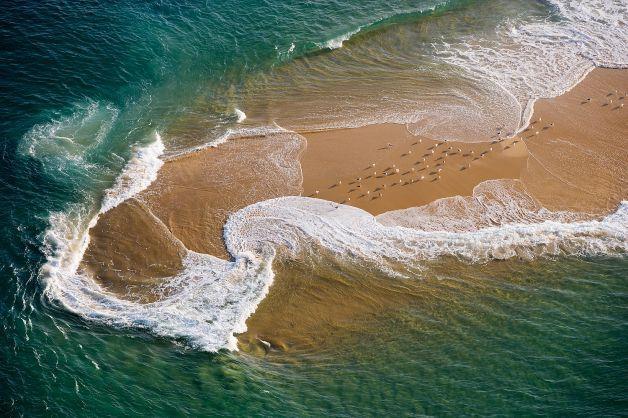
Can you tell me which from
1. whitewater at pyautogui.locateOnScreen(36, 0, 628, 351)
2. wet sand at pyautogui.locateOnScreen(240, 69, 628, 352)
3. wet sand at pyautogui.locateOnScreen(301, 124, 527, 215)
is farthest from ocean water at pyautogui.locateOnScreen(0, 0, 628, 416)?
wet sand at pyautogui.locateOnScreen(301, 124, 527, 215)

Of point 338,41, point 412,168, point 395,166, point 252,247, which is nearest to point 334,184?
point 395,166

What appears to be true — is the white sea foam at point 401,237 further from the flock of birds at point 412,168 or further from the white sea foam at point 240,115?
the white sea foam at point 240,115

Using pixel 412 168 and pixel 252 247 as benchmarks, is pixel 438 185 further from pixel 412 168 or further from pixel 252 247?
pixel 252 247

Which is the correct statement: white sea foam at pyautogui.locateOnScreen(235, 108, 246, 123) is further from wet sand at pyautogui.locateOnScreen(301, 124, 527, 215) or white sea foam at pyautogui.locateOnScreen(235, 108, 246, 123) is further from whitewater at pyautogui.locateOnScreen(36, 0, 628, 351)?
wet sand at pyautogui.locateOnScreen(301, 124, 527, 215)

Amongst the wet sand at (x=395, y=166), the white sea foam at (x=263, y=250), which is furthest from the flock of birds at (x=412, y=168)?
the white sea foam at (x=263, y=250)

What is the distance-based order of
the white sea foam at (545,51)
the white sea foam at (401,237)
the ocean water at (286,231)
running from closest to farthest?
the ocean water at (286,231) → the white sea foam at (401,237) → the white sea foam at (545,51)
